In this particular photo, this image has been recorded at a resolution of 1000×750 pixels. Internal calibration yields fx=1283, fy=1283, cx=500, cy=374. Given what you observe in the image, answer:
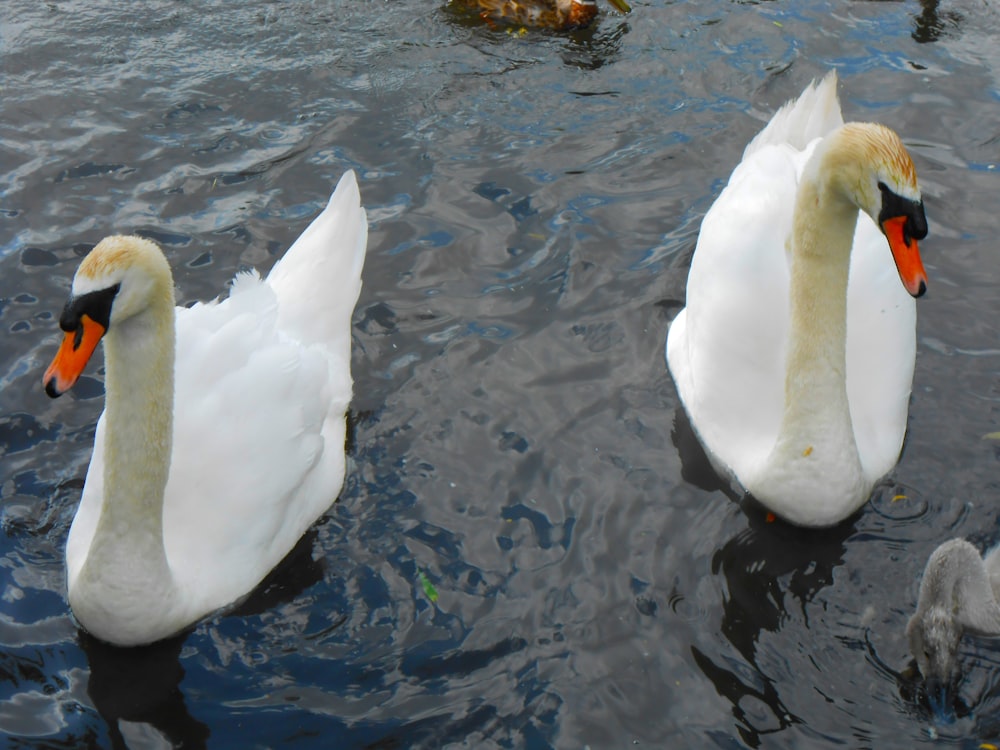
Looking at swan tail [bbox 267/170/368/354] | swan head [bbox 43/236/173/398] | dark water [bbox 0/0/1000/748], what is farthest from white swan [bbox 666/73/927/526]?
swan head [bbox 43/236/173/398]

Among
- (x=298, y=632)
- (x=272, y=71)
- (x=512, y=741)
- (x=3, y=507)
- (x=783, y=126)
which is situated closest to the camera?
(x=512, y=741)

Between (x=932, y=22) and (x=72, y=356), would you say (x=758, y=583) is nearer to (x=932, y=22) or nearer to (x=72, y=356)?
(x=72, y=356)

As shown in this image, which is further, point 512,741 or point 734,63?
point 734,63

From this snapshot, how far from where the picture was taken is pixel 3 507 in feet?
19.1

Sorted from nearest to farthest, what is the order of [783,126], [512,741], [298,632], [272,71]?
1. [512,741]
2. [298,632]
3. [783,126]
4. [272,71]

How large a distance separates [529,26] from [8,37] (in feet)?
12.5

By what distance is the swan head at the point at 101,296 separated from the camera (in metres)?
4.47

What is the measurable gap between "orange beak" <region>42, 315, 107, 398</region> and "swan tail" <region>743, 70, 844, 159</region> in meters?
4.18

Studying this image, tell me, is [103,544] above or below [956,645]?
above

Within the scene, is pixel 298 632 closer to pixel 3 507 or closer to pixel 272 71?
pixel 3 507

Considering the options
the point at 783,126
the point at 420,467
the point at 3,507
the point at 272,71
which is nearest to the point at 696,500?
the point at 420,467

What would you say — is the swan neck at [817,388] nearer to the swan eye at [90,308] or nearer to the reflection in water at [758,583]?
the reflection in water at [758,583]

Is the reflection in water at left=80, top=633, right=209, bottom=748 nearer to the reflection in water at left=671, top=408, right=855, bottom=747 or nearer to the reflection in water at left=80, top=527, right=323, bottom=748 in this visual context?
the reflection in water at left=80, top=527, right=323, bottom=748

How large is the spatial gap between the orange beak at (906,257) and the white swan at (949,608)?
1.02 meters
